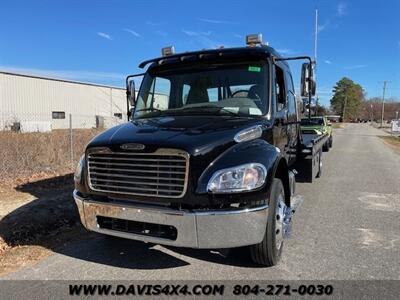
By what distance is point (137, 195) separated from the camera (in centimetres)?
412

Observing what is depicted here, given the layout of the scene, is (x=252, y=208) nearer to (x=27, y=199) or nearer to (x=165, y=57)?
(x=165, y=57)

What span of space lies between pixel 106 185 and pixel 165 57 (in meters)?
2.28

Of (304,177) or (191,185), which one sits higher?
(191,185)

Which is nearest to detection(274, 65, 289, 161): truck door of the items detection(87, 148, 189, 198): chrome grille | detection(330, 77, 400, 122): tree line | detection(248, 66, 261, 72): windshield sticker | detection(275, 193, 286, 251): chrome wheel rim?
detection(248, 66, 261, 72): windshield sticker

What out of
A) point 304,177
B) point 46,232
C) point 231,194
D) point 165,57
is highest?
point 165,57

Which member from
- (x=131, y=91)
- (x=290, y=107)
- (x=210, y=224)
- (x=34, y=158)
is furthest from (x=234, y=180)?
(x=34, y=158)

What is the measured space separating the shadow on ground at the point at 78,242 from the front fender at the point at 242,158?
1142mm

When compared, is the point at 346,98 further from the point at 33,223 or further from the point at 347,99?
the point at 33,223

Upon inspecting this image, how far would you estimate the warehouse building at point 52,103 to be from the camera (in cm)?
3938

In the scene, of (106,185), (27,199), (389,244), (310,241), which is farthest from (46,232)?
(389,244)

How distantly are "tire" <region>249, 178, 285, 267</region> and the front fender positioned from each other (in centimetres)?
28

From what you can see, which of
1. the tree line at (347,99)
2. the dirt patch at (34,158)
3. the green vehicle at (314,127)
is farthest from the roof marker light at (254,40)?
the tree line at (347,99)

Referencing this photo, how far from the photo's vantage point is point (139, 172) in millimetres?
4102

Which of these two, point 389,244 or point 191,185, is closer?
point 191,185
